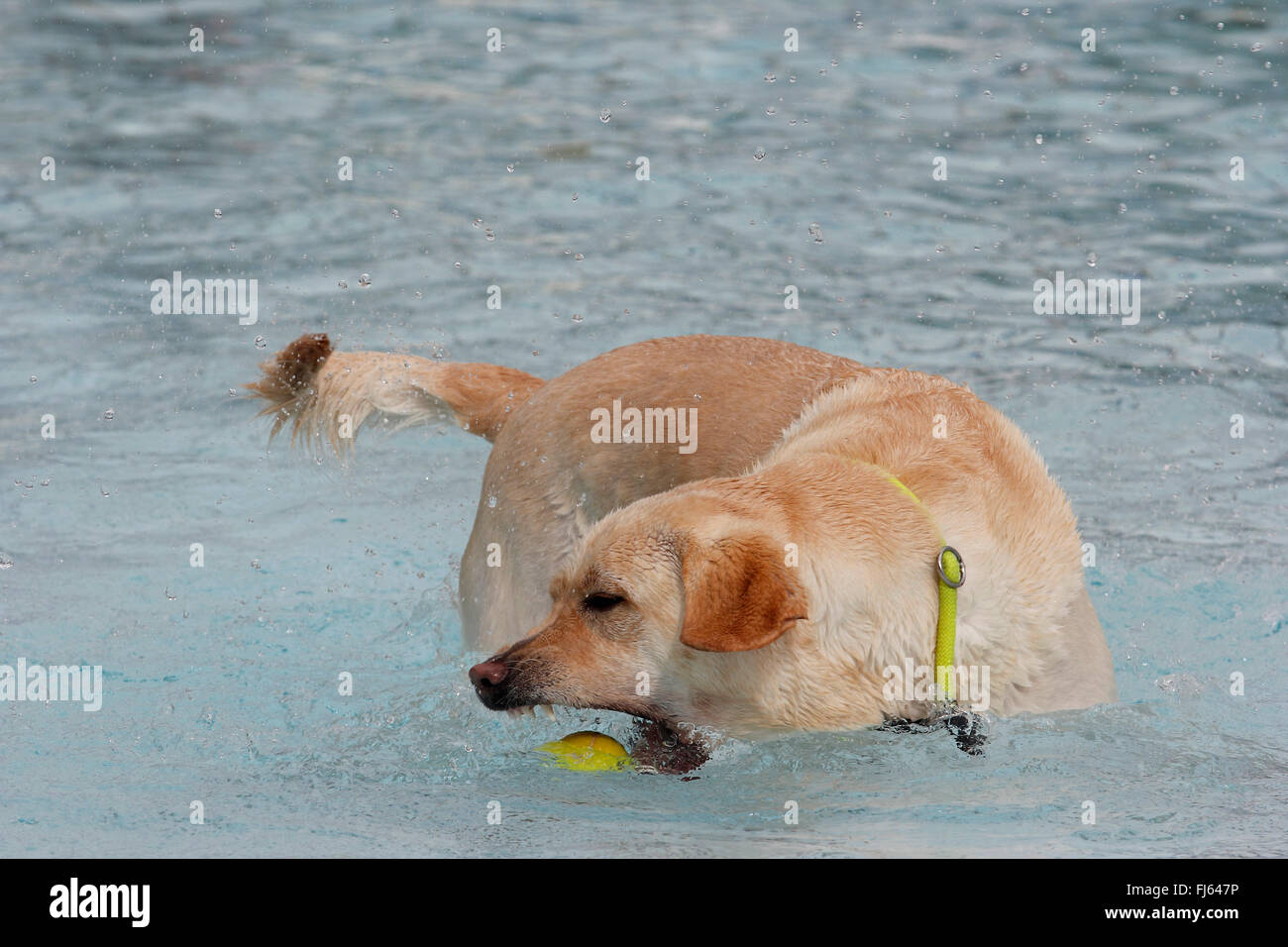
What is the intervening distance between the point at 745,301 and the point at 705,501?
5809 mm

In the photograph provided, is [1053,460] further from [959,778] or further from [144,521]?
[144,521]

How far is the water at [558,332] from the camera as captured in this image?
4.48 meters

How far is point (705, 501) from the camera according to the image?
4078mm

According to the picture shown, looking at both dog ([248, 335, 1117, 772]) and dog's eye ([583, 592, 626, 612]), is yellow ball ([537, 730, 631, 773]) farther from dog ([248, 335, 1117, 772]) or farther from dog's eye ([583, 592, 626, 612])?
dog's eye ([583, 592, 626, 612])

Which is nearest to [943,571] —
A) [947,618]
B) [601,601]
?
[947,618]

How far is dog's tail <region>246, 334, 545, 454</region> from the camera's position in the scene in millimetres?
5645

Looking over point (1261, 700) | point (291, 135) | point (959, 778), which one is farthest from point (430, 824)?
point (291, 135)

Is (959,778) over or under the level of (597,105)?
under

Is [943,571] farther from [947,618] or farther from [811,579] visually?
[811,579]

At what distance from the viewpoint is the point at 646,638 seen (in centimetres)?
408

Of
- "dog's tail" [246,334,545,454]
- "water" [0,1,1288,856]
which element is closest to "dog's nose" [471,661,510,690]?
"water" [0,1,1288,856]

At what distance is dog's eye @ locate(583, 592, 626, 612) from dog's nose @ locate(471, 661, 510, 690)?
10.6 inches

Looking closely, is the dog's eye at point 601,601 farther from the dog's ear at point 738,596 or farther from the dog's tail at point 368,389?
the dog's tail at point 368,389

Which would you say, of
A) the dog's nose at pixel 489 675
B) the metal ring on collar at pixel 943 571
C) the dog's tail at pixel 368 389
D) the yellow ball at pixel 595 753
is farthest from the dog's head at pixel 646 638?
the dog's tail at pixel 368 389
